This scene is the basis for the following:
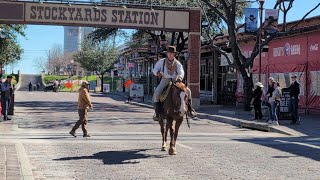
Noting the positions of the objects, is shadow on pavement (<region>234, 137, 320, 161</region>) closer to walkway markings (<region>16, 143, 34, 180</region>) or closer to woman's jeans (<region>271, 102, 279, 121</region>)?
woman's jeans (<region>271, 102, 279, 121</region>)

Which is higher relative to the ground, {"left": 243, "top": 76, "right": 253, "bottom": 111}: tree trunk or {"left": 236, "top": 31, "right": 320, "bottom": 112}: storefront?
{"left": 236, "top": 31, "right": 320, "bottom": 112}: storefront

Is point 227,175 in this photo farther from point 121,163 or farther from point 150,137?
point 150,137

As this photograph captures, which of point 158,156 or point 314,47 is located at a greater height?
point 314,47

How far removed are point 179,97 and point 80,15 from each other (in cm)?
1926

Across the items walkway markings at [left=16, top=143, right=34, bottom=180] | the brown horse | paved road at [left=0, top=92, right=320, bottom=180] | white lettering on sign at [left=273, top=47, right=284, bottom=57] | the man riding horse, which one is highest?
white lettering on sign at [left=273, top=47, right=284, bottom=57]

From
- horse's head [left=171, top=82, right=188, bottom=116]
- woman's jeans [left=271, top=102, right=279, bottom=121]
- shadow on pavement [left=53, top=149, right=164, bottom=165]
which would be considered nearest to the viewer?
shadow on pavement [left=53, top=149, right=164, bottom=165]

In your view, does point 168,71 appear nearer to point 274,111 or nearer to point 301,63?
point 274,111

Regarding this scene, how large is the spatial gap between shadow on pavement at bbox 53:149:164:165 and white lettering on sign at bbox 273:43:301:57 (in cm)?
1885

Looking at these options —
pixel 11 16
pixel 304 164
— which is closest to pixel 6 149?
pixel 304 164

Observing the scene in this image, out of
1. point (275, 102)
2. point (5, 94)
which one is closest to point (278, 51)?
point (275, 102)

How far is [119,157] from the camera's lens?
10.4 m

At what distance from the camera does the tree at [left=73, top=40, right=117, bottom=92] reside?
8088 cm

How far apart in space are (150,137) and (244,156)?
435 centimetres

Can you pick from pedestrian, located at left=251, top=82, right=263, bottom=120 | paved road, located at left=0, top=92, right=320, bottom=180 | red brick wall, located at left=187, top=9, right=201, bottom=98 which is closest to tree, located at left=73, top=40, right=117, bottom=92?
red brick wall, located at left=187, top=9, right=201, bottom=98
